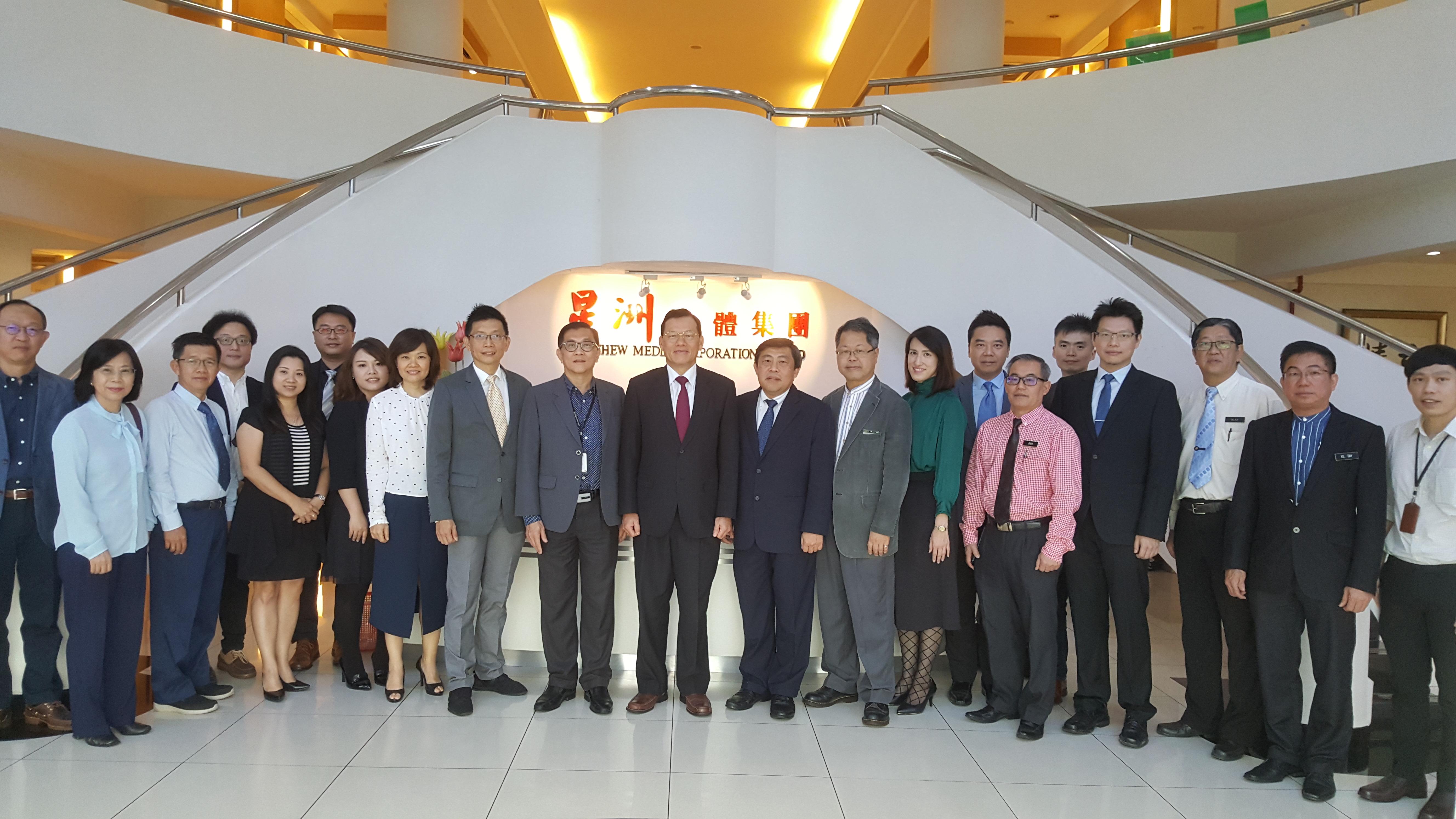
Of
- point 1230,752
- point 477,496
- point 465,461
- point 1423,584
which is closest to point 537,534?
point 477,496

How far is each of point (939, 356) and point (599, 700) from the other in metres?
2.17

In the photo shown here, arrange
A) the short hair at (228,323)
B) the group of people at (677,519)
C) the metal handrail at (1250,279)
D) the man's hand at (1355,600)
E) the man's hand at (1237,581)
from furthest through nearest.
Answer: the metal handrail at (1250,279) → the short hair at (228,323) → the group of people at (677,519) → the man's hand at (1237,581) → the man's hand at (1355,600)

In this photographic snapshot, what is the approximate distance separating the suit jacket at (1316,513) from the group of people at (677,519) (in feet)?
0.07

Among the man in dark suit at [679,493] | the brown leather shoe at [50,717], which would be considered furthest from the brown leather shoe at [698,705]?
the brown leather shoe at [50,717]

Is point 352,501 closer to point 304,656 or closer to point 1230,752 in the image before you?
point 304,656

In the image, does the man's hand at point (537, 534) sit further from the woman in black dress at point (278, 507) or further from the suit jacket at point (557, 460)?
the woman in black dress at point (278, 507)

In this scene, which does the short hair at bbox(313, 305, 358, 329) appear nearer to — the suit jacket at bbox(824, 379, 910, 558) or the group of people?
the group of people

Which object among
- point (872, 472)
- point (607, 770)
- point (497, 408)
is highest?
point (497, 408)

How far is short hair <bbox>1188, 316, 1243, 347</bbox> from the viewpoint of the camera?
3709mm

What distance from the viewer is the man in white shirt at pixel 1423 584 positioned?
3125 mm

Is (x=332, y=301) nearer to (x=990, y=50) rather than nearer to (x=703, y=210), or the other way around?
(x=703, y=210)

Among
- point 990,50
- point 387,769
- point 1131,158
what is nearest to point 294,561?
point 387,769

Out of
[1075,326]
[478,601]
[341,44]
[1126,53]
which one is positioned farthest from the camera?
[341,44]

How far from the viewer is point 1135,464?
12.3 feet
